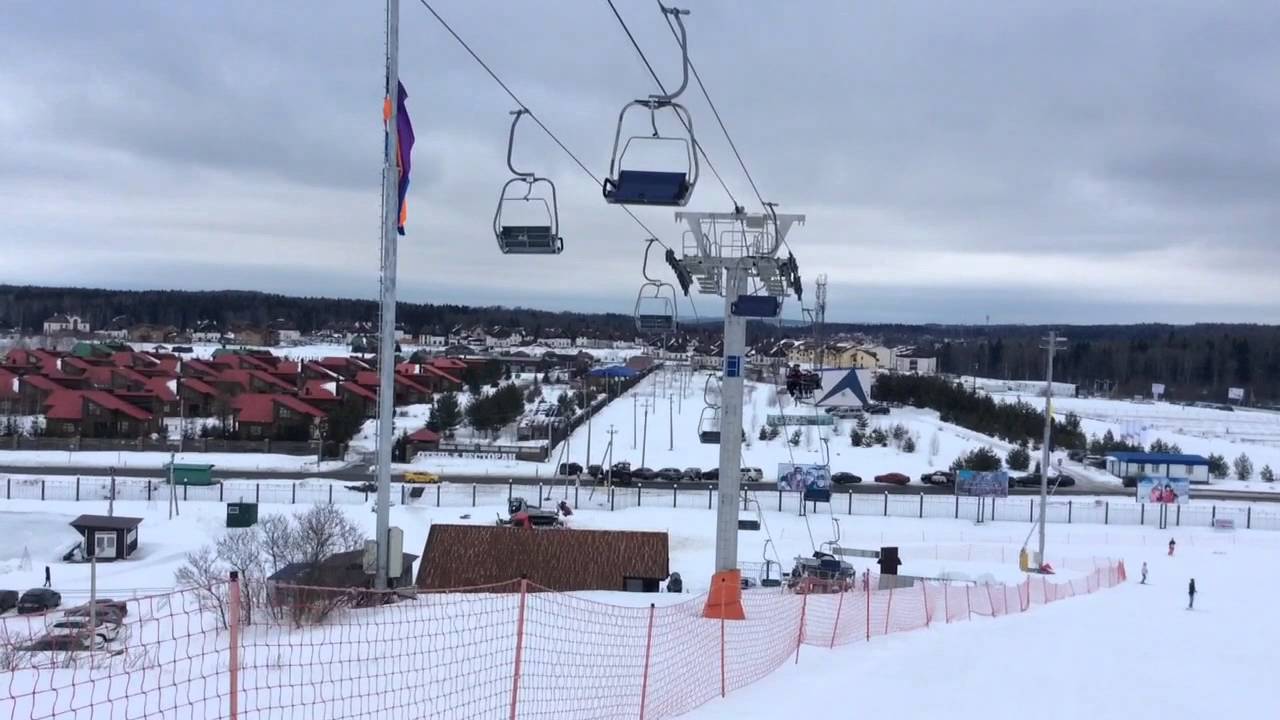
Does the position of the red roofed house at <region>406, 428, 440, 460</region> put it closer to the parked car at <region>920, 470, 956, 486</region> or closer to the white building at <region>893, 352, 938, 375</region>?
the parked car at <region>920, 470, 956, 486</region>

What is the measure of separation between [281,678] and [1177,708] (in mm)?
5756

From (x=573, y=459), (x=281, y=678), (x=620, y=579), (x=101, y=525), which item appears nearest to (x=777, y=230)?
(x=281, y=678)

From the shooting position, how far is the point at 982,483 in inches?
1209

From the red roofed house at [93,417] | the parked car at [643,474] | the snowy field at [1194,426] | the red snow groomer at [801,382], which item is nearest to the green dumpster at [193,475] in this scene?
the red roofed house at [93,417]

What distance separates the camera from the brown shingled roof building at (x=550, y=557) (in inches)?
683

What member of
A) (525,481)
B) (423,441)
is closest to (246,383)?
A: (423,441)

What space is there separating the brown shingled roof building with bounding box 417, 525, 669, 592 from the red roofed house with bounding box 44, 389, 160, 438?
28.0 m

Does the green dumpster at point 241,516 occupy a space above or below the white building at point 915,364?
below

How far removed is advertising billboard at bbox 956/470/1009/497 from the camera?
30.6 m

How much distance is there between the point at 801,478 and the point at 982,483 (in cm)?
720

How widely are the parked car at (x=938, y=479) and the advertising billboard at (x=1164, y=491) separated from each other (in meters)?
5.86

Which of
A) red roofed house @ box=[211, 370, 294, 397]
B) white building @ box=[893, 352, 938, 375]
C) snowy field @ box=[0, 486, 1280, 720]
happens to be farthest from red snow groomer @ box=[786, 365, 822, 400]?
white building @ box=[893, 352, 938, 375]

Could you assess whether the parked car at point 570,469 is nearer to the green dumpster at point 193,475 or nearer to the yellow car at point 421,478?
the yellow car at point 421,478

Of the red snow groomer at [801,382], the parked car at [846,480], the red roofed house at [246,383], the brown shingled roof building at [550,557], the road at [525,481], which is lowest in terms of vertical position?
the road at [525,481]
